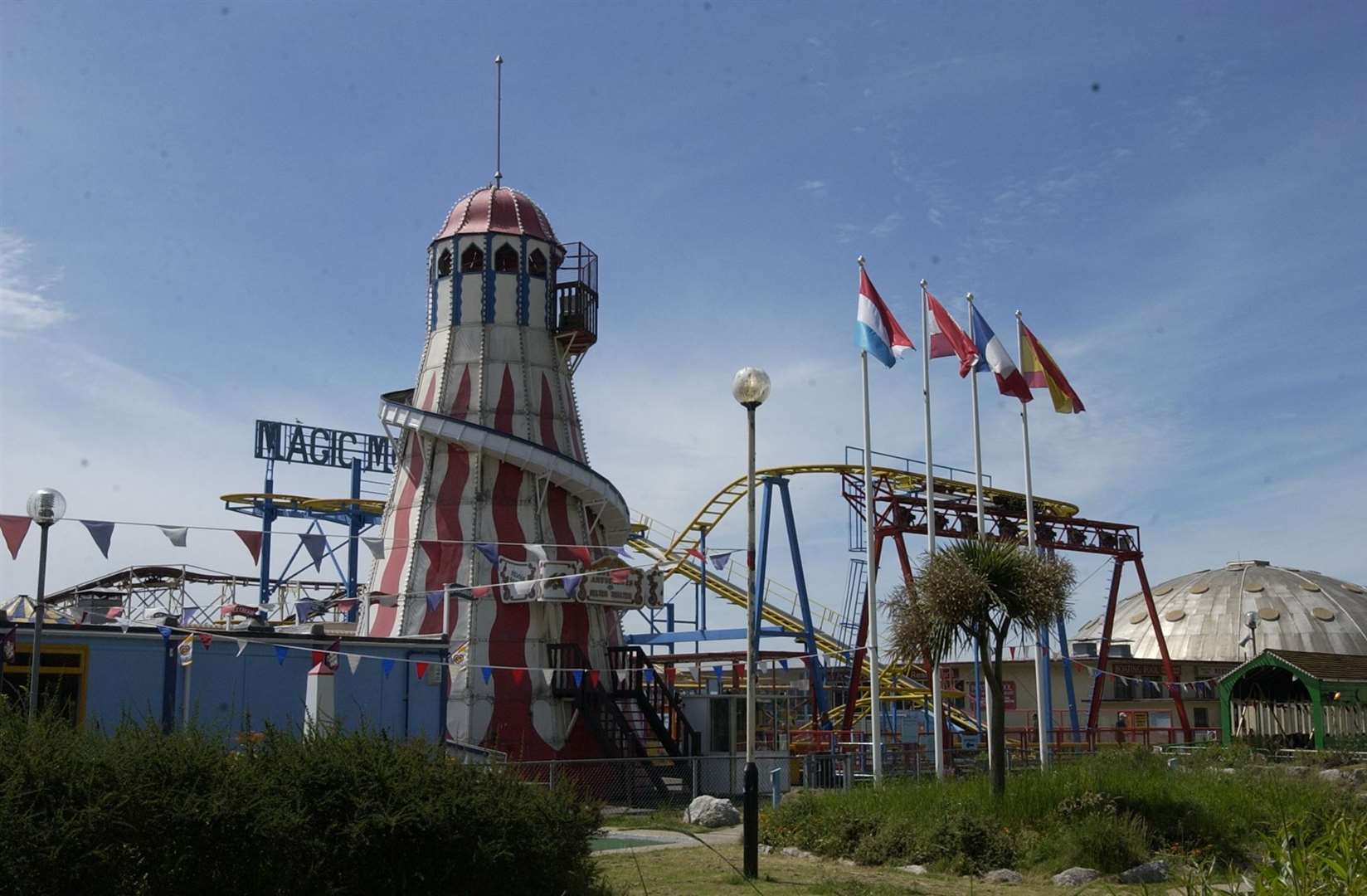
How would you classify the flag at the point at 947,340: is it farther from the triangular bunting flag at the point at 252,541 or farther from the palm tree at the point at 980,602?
the triangular bunting flag at the point at 252,541

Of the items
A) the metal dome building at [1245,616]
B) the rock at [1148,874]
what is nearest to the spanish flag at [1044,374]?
the rock at [1148,874]

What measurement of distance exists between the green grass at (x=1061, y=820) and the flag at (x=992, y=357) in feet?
36.3

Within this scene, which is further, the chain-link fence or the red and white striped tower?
the red and white striped tower

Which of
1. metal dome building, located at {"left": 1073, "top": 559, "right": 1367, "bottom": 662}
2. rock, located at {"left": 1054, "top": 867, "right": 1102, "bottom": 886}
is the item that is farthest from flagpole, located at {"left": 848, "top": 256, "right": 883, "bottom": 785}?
metal dome building, located at {"left": 1073, "top": 559, "right": 1367, "bottom": 662}

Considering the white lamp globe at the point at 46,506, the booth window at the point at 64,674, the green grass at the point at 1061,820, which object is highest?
the white lamp globe at the point at 46,506

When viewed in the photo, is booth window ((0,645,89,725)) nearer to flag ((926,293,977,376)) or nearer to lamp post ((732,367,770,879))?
lamp post ((732,367,770,879))

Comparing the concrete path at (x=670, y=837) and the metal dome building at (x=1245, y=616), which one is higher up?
the metal dome building at (x=1245, y=616)

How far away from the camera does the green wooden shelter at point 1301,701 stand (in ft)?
121

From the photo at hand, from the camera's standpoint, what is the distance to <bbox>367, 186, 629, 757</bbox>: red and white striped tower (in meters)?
33.2

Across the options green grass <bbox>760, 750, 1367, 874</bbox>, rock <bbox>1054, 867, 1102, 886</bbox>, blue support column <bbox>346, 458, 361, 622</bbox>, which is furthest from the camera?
blue support column <bbox>346, 458, 361, 622</bbox>

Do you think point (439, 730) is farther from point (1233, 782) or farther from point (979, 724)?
point (979, 724)

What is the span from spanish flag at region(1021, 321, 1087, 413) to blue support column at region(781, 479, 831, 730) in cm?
1383

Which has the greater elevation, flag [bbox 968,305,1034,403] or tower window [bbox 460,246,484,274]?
tower window [bbox 460,246,484,274]

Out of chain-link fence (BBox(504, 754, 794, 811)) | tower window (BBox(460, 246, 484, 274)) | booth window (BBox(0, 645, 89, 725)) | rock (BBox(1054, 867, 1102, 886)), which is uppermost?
tower window (BBox(460, 246, 484, 274))
